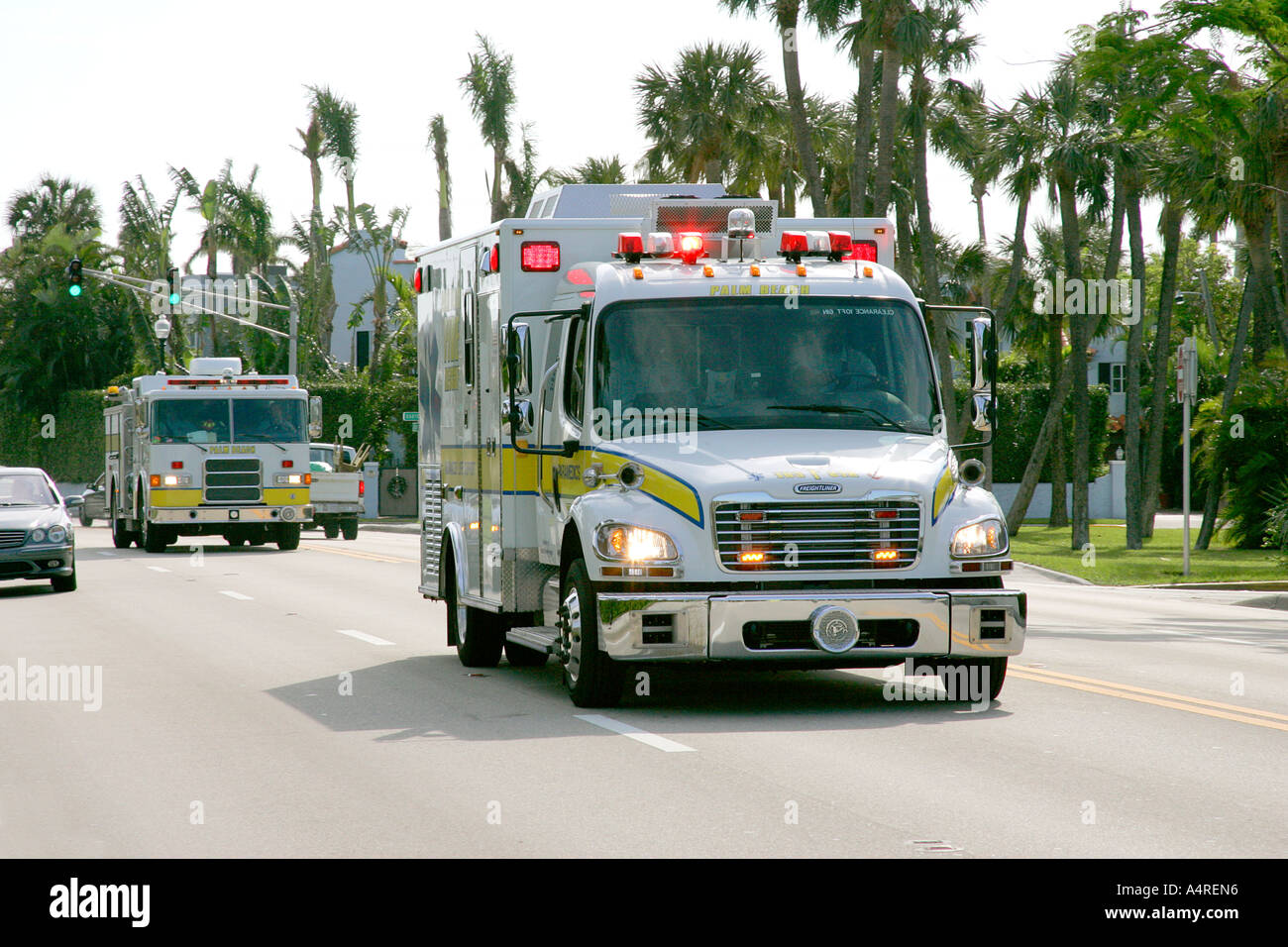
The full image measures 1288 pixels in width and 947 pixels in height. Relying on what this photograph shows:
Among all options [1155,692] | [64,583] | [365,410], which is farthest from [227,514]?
[365,410]

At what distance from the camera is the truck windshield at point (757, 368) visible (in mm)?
11039

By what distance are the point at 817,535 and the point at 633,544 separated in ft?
3.47

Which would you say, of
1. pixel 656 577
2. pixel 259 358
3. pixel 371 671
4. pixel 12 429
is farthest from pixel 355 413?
pixel 656 577

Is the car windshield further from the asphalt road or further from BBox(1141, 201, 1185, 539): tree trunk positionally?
BBox(1141, 201, 1185, 539): tree trunk

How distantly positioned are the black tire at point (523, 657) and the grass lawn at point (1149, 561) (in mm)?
15671

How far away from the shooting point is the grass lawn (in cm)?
2827

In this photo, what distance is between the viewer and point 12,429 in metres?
78.1

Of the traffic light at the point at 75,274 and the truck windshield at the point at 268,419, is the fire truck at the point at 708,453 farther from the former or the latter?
the traffic light at the point at 75,274

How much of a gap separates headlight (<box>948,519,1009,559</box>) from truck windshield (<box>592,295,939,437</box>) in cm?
88

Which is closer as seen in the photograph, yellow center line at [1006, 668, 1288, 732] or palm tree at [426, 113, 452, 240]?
yellow center line at [1006, 668, 1288, 732]

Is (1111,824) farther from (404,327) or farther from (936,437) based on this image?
(404,327)

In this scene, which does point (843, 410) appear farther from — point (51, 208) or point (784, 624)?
point (51, 208)

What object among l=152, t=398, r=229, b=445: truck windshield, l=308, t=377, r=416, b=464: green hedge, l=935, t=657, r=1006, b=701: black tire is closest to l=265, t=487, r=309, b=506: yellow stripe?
l=152, t=398, r=229, b=445: truck windshield

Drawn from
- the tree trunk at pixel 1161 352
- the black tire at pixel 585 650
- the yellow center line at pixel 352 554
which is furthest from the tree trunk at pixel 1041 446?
the black tire at pixel 585 650
